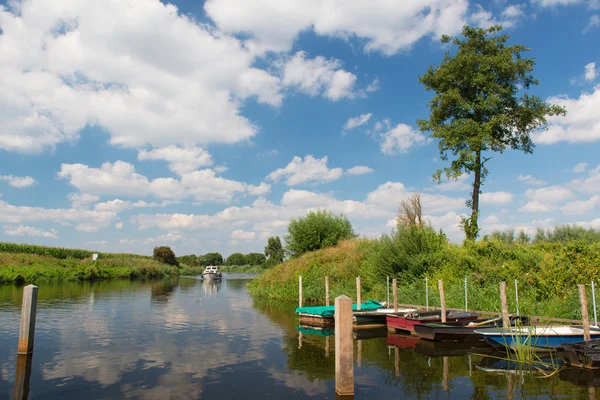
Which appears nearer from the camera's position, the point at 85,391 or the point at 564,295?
the point at 85,391

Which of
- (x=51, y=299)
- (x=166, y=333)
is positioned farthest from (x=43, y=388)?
(x=51, y=299)

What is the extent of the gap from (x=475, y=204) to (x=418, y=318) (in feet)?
43.8

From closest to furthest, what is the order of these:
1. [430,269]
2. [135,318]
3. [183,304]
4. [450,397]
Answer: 1. [450,397]
2. [135,318]
3. [430,269]
4. [183,304]

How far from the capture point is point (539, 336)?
1220cm

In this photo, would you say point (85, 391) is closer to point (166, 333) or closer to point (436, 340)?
point (166, 333)

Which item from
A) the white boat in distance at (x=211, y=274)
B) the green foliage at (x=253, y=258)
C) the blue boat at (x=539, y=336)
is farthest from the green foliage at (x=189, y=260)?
the blue boat at (x=539, y=336)

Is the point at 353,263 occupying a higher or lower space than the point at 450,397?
higher

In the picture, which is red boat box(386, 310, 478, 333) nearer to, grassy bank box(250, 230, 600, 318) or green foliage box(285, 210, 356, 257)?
grassy bank box(250, 230, 600, 318)

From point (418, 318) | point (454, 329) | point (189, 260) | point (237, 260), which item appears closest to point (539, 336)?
point (454, 329)

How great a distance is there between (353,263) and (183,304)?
39.1 ft

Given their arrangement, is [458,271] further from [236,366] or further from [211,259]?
[211,259]

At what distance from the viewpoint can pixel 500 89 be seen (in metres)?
26.4

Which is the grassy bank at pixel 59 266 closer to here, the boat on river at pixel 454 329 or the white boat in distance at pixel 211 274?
the white boat in distance at pixel 211 274

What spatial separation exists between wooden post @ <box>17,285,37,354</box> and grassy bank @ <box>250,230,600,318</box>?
16.8 meters
